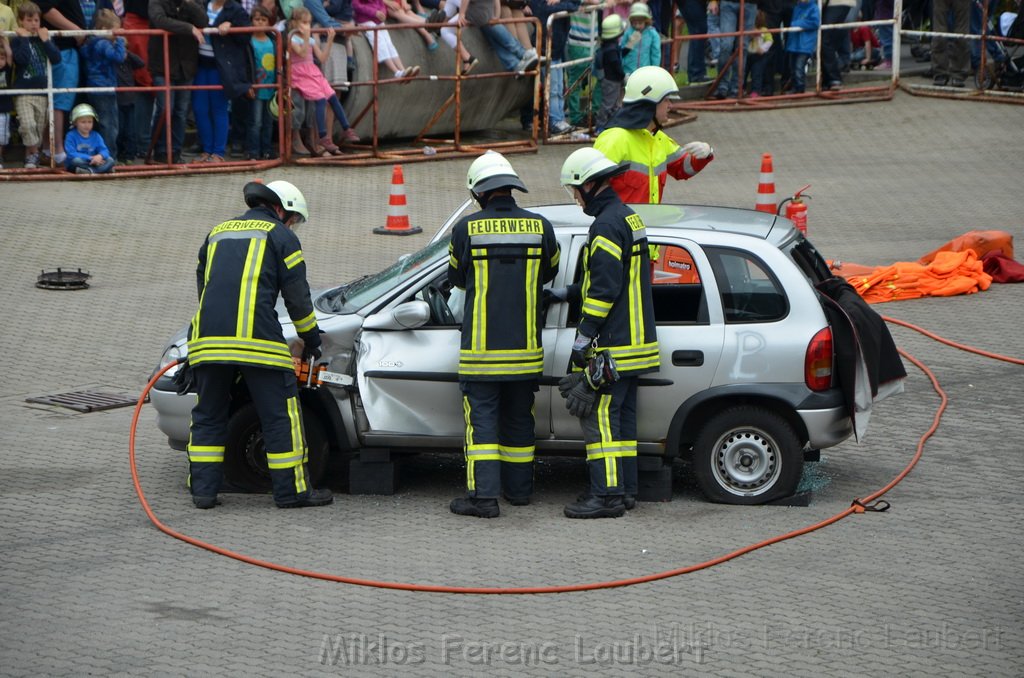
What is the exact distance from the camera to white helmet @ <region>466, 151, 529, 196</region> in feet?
24.4

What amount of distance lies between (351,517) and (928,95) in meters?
15.2

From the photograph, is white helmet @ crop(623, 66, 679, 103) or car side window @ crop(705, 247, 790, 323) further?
white helmet @ crop(623, 66, 679, 103)

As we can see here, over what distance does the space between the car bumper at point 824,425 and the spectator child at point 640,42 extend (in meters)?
10.5

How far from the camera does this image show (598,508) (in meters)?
7.47

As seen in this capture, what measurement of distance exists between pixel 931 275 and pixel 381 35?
719cm

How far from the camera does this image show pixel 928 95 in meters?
20.6

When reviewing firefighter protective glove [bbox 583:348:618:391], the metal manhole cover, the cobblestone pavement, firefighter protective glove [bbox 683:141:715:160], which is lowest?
the cobblestone pavement

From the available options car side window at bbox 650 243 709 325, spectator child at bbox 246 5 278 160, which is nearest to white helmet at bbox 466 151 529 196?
car side window at bbox 650 243 709 325

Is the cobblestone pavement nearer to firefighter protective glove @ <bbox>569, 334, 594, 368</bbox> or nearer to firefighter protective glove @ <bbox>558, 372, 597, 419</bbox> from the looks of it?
firefighter protective glove @ <bbox>558, 372, 597, 419</bbox>

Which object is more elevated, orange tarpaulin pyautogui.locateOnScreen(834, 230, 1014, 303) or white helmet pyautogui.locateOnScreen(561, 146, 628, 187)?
white helmet pyautogui.locateOnScreen(561, 146, 628, 187)

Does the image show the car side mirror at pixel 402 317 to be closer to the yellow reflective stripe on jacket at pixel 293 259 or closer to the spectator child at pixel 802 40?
the yellow reflective stripe on jacket at pixel 293 259

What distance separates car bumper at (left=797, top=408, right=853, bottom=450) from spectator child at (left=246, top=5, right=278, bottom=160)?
9.90 metres

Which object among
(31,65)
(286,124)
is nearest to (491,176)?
(31,65)

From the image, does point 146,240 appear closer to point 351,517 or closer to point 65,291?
point 65,291
